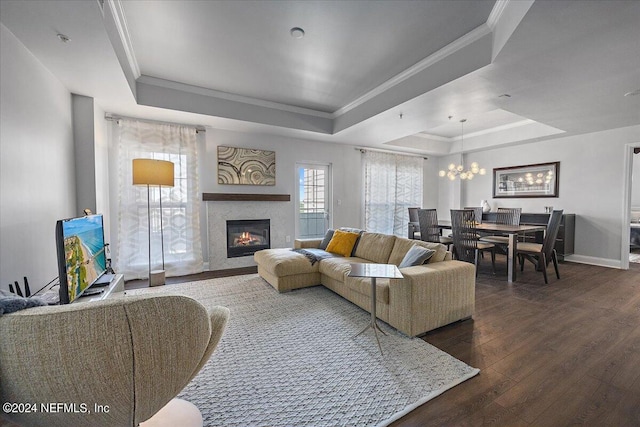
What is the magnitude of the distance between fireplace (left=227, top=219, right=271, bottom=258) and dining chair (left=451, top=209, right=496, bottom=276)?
327cm

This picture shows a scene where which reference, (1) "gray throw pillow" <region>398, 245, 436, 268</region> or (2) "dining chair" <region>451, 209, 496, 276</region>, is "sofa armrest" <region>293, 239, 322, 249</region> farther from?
(2) "dining chair" <region>451, 209, 496, 276</region>

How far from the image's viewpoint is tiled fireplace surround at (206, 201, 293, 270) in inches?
181

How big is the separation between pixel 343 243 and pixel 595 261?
489 cm

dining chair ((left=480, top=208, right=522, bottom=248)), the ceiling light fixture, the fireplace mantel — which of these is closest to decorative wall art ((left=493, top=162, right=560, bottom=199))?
dining chair ((left=480, top=208, right=522, bottom=248))

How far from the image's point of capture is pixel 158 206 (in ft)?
13.8

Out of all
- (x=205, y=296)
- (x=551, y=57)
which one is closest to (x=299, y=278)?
(x=205, y=296)

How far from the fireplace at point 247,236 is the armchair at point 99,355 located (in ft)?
12.7

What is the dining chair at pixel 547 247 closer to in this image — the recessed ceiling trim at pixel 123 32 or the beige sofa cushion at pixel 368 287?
the beige sofa cushion at pixel 368 287

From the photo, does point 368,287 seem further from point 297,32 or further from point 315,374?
point 297,32

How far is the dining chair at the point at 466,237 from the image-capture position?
13.4 feet

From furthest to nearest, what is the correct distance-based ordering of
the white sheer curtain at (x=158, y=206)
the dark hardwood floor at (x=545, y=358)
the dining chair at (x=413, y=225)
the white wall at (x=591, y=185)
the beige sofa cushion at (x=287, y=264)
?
the dining chair at (x=413, y=225), the white wall at (x=591, y=185), the white sheer curtain at (x=158, y=206), the beige sofa cushion at (x=287, y=264), the dark hardwood floor at (x=545, y=358)

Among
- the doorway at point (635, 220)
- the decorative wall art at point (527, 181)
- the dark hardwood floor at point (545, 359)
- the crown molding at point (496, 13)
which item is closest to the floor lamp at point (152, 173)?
the dark hardwood floor at point (545, 359)

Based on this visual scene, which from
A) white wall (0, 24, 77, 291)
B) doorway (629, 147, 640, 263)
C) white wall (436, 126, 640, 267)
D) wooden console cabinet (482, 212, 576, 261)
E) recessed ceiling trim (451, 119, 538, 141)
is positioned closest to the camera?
white wall (0, 24, 77, 291)

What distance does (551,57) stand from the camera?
234cm
